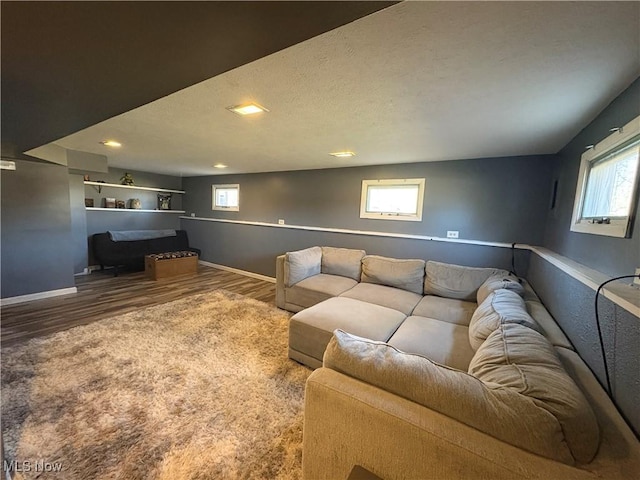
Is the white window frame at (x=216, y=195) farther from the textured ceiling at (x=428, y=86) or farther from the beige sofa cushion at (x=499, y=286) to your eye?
the beige sofa cushion at (x=499, y=286)

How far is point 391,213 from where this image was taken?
12.6 feet

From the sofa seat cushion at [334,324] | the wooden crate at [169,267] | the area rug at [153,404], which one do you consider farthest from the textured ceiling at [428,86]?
the wooden crate at [169,267]

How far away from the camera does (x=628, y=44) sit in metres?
1.02

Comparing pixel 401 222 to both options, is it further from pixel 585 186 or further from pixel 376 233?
pixel 585 186

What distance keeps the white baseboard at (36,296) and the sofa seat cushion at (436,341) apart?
4.69m

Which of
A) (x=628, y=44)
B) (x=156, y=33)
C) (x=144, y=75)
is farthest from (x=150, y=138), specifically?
(x=628, y=44)

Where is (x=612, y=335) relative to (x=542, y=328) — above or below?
above

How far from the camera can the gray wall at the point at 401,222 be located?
3037 mm

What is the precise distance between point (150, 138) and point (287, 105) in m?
2.00

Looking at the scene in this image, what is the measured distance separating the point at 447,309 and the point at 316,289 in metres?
1.48

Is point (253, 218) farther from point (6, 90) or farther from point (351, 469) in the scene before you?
point (351, 469)

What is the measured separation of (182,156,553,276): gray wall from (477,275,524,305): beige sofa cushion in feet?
2.13

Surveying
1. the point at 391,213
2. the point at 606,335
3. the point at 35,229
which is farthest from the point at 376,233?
the point at 35,229

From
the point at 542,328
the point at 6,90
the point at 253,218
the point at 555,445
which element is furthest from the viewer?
the point at 253,218
